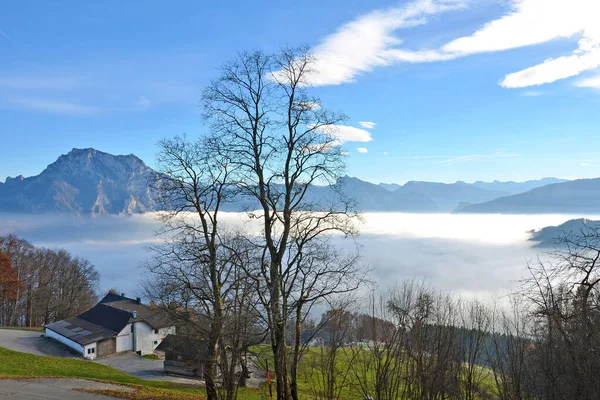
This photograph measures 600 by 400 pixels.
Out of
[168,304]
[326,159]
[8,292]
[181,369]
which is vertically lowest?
[181,369]

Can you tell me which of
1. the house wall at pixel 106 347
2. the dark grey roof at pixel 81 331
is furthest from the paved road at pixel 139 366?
the dark grey roof at pixel 81 331

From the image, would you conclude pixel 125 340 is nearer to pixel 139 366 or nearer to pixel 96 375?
pixel 139 366

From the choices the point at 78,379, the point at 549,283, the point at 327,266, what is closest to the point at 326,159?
the point at 327,266

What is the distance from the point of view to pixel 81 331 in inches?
1932

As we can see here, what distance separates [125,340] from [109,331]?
89.8 inches

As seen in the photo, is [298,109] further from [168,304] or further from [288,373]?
[288,373]

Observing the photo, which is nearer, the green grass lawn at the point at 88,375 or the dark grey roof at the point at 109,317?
the green grass lawn at the point at 88,375

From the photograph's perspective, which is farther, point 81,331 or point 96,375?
point 81,331

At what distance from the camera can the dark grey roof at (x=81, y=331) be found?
4638 centimetres

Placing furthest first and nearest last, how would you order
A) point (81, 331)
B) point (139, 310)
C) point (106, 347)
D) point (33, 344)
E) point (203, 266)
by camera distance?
point (139, 310)
point (81, 331)
point (106, 347)
point (33, 344)
point (203, 266)

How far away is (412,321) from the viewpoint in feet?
58.9

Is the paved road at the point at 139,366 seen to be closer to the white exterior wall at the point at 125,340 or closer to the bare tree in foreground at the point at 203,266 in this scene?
the white exterior wall at the point at 125,340

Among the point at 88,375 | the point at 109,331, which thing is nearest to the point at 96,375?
the point at 88,375

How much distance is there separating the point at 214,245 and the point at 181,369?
27539 mm
